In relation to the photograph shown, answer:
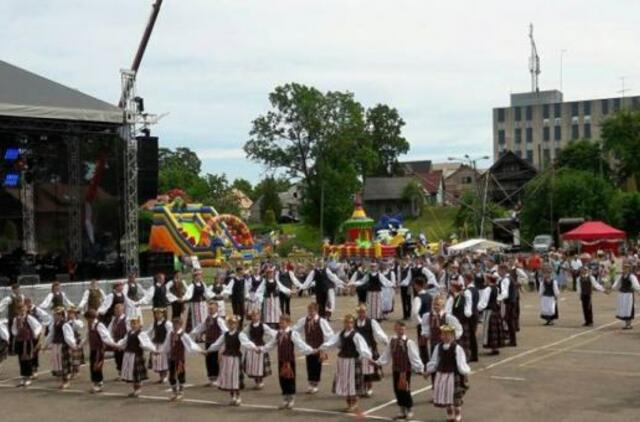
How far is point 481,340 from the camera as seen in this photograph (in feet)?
68.8

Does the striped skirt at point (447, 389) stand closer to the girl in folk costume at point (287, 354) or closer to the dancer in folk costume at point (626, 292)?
the girl in folk costume at point (287, 354)

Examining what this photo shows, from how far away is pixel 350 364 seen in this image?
44.5 feet

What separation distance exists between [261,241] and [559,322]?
129ft

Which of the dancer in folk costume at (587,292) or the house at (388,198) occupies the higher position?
the house at (388,198)

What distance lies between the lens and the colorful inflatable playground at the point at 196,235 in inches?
2039

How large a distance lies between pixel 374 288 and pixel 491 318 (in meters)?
4.96

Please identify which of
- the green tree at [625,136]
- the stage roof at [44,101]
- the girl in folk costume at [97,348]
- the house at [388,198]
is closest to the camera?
the girl in folk costume at [97,348]

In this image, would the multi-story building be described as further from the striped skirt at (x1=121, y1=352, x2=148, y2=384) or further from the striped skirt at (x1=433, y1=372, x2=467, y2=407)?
the striped skirt at (x1=433, y1=372, x2=467, y2=407)

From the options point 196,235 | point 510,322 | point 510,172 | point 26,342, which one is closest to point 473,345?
point 510,322

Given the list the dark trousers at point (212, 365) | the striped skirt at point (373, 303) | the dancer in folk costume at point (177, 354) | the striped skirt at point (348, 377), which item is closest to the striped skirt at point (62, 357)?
the dancer in folk costume at point (177, 354)

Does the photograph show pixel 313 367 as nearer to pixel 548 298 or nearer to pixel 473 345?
pixel 473 345

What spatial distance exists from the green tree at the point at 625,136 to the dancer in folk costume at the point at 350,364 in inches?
2721

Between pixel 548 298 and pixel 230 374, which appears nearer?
pixel 230 374

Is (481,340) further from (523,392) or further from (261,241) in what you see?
(261,241)
